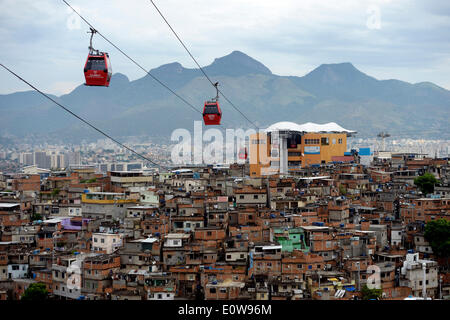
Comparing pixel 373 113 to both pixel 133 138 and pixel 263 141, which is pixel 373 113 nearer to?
pixel 133 138

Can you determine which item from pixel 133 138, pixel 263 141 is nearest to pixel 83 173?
pixel 263 141

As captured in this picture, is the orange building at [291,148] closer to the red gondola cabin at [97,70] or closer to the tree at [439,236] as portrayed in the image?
the tree at [439,236]

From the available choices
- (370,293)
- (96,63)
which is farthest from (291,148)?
Answer: (96,63)

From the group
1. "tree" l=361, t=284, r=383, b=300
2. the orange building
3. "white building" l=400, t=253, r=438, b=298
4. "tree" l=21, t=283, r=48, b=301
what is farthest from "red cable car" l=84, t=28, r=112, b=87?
the orange building

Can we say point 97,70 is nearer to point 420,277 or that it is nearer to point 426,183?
point 420,277

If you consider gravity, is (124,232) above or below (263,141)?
below

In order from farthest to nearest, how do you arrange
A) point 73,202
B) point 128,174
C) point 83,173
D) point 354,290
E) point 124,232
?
point 83,173 → point 128,174 → point 73,202 → point 124,232 → point 354,290

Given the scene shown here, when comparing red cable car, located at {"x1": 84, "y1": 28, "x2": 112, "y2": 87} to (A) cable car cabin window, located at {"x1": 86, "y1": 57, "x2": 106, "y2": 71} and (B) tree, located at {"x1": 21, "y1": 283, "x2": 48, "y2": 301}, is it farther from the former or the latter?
(B) tree, located at {"x1": 21, "y1": 283, "x2": 48, "y2": 301}
